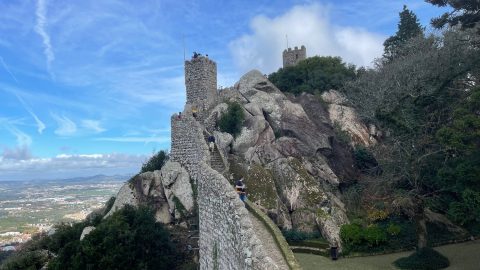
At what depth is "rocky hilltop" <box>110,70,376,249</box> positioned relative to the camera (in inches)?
767

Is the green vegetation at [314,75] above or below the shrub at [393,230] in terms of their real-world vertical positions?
above

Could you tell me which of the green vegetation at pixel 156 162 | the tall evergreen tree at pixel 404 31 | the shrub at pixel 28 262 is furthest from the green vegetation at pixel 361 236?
the tall evergreen tree at pixel 404 31

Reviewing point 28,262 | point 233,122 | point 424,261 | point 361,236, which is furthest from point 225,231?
point 28,262

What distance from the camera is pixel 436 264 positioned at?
14594 millimetres

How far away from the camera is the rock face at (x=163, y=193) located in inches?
879

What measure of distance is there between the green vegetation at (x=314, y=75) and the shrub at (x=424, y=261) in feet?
61.8

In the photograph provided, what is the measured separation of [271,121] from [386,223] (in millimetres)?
10284

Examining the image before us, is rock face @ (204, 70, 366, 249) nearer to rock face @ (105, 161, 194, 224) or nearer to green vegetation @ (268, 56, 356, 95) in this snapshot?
green vegetation @ (268, 56, 356, 95)

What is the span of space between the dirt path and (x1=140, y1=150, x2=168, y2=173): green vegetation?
13012 mm

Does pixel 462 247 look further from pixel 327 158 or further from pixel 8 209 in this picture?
pixel 8 209

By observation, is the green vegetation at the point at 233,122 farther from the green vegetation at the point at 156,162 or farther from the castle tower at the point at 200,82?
the green vegetation at the point at 156,162

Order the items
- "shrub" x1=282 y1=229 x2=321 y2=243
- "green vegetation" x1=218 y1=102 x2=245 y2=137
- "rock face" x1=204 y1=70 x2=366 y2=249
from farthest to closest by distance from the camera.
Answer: "green vegetation" x1=218 y1=102 x2=245 y2=137 → "rock face" x1=204 y1=70 x2=366 y2=249 → "shrub" x1=282 y1=229 x2=321 y2=243

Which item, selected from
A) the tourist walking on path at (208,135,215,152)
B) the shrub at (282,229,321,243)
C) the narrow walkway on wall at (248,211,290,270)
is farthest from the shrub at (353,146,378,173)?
the narrow walkway on wall at (248,211,290,270)

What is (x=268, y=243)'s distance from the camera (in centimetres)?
1028
